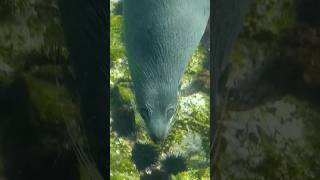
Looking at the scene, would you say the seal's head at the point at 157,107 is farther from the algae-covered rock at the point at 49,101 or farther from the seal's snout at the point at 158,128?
the algae-covered rock at the point at 49,101

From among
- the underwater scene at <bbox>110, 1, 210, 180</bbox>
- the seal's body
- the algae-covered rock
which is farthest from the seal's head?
the underwater scene at <bbox>110, 1, 210, 180</bbox>

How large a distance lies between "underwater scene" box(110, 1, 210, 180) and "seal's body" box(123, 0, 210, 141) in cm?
103

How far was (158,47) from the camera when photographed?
1534 millimetres

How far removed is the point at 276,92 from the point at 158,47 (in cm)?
100


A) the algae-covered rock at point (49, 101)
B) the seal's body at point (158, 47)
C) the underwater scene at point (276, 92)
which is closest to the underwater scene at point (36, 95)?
the algae-covered rock at point (49, 101)

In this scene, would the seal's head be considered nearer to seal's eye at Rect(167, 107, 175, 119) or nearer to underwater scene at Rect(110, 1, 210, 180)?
seal's eye at Rect(167, 107, 175, 119)

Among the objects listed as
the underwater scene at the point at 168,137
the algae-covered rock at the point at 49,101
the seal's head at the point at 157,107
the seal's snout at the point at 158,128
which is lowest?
the underwater scene at the point at 168,137

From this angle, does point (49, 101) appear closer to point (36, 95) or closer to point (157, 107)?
point (36, 95)

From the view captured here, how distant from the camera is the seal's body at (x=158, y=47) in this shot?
1497 mm

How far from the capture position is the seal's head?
155 centimetres

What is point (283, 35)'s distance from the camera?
552mm

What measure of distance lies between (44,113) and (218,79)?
0.19 metres

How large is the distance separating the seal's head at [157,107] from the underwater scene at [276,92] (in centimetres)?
97

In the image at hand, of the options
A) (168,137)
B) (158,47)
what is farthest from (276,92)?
(168,137)
